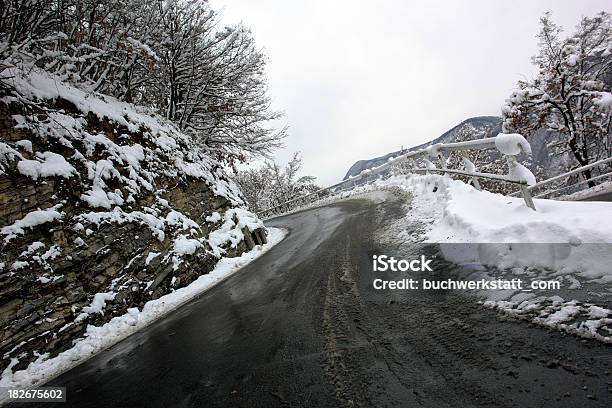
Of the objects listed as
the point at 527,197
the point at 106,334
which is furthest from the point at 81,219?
the point at 527,197

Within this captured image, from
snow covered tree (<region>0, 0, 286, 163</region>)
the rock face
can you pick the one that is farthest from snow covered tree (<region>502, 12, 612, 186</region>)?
the rock face

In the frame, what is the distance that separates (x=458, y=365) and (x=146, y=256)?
7054 millimetres

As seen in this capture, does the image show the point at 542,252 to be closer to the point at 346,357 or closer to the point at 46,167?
the point at 346,357

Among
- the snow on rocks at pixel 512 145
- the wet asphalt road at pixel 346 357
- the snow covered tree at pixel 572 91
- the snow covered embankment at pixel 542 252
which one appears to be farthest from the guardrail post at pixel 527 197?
the snow covered tree at pixel 572 91

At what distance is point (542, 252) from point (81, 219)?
7.88 m

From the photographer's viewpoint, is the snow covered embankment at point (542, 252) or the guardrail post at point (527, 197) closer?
the snow covered embankment at point (542, 252)

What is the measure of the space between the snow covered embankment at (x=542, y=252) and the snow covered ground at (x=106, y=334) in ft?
17.1

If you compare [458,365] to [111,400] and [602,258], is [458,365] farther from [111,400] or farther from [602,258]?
[111,400]

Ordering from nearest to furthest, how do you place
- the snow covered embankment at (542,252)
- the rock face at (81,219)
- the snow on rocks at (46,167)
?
the snow covered embankment at (542,252), the rock face at (81,219), the snow on rocks at (46,167)

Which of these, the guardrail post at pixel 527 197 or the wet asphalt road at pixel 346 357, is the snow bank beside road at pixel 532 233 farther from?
the wet asphalt road at pixel 346 357

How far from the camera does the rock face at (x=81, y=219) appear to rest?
223 inches

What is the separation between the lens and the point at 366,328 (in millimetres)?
3473

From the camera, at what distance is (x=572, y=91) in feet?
57.3

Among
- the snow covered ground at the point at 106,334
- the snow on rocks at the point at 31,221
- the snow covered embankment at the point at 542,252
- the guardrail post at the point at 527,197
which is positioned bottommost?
the snow covered ground at the point at 106,334
